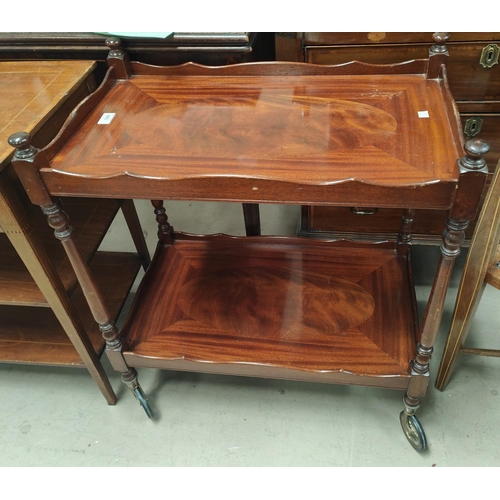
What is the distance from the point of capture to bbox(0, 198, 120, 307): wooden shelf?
1336 millimetres

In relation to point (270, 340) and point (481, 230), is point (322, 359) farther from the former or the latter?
point (481, 230)

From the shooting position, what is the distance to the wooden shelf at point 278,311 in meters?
1.31

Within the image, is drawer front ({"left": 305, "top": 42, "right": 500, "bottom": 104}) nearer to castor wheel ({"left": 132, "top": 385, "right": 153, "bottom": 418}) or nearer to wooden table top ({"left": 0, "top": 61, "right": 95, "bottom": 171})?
wooden table top ({"left": 0, "top": 61, "right": 95, "bottom": 171})

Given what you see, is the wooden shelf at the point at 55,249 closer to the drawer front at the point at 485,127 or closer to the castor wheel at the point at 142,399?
the castor wheel at the point at 142,399

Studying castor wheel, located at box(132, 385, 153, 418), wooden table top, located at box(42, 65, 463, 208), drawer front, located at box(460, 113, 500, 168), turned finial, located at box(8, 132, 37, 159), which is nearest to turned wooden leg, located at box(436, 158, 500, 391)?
wooden table top, located at box(42, 65, 463, 208)

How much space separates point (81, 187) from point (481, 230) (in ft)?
3.16

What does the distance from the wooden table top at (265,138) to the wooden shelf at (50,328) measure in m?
0.68

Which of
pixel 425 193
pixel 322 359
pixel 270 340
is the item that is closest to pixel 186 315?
pixel 270 340

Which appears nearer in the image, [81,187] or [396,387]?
[81,187]

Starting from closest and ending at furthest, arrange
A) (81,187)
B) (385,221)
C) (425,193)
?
(425,193) → (81,187) → (385,221)

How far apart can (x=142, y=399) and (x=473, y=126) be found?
4.32 ft

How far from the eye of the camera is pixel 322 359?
1.30 metres

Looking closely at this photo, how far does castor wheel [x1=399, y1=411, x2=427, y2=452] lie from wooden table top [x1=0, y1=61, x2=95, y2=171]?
4.05ft

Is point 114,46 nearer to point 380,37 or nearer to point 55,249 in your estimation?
point 55,249
